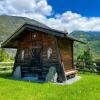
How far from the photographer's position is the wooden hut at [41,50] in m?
20.5

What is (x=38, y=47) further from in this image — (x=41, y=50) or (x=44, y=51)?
(x=44, y=51)

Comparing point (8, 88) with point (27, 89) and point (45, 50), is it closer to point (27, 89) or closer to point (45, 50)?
point (27, 89)

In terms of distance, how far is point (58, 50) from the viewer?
20.5 m

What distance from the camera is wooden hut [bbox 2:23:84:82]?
2045 cm

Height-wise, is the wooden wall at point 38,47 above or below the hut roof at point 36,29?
below

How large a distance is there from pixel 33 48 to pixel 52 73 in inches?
146

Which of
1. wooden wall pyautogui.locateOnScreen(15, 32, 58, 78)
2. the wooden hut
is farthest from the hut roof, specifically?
wooden wall pyautogui.locateOnScreen(15, 32, 58, 78)

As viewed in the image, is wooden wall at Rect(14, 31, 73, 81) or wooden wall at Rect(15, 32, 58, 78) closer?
wooden wall at Rect(14, 31, 73, 81)

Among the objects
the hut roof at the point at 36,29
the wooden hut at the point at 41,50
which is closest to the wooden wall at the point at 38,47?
the wooden hut at the point at 41,50

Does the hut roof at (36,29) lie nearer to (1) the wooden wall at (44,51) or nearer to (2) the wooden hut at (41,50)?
(2) the wooden hut at (41,50)

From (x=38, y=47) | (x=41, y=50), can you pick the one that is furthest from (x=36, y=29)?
(x=41, y=50)

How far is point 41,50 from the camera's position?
21688 mm

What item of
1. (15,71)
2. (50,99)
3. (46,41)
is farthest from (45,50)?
(50,99)

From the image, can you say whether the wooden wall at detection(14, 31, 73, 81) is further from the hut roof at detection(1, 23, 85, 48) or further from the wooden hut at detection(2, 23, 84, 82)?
→ the hut roof at detection(1, 23, 85, 48)
